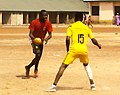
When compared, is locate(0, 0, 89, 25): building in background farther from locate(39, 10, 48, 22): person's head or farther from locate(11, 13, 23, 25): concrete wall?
locate(39, 10, 48, 22): person's head

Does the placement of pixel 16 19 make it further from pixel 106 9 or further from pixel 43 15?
pixel 43 15

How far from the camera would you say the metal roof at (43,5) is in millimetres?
63906

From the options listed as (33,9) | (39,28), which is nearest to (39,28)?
(39,28)

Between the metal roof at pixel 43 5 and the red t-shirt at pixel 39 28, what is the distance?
1916 inches

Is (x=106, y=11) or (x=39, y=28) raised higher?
(x=106, y=11)

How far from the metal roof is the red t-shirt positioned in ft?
160

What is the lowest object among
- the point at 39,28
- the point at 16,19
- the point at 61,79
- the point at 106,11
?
the point at 61,79

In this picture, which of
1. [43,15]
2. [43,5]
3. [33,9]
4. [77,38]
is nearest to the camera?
[77,38]

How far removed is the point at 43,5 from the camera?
67.6 meters

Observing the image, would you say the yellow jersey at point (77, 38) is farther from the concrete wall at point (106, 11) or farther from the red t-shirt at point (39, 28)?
the concrete wall at point (106, 11)

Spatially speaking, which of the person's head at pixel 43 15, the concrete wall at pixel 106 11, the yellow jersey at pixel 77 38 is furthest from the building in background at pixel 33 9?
the yellow jersey at pixel 77 38

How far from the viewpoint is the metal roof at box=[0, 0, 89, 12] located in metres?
63.9

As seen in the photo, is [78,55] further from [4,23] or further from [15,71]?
[4,23]

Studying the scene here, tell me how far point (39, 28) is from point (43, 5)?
54596 mm
